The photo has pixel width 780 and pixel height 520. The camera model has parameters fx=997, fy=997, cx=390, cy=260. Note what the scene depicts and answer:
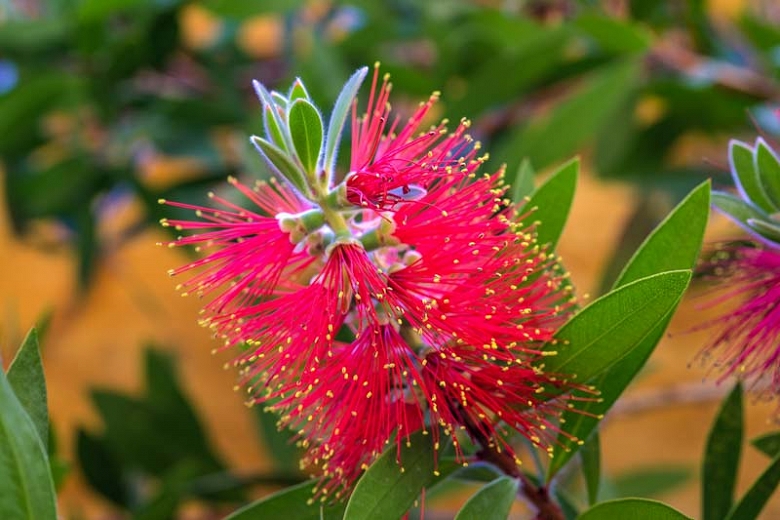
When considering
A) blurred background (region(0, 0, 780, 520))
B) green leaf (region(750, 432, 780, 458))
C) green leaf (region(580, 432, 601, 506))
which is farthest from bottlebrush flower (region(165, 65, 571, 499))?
blurred background (region(0, 0, 780, 520))

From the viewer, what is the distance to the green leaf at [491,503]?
0.62 m

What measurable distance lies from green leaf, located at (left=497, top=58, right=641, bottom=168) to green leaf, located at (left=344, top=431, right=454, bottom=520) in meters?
0.66

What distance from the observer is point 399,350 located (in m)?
0.63

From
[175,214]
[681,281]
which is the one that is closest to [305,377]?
[681,281]

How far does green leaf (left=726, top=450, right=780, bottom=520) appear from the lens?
0.70 metres

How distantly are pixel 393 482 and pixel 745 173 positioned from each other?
0.31 meters

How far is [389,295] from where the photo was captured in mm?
611

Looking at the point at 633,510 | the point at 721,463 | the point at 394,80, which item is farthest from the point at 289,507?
the point at 394,80

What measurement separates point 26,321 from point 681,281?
2.33 meters

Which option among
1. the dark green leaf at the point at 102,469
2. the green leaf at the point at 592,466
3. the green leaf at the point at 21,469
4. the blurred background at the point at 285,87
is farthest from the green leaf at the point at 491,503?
the dark green leaf at the point at 102,469

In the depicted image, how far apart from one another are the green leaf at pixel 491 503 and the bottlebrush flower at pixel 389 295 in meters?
0.03

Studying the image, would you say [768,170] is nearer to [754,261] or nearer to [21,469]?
[754,261]

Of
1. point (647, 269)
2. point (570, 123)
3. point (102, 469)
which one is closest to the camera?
point (647, 269)

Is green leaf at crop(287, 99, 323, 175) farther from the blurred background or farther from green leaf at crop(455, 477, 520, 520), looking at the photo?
the blurred background
